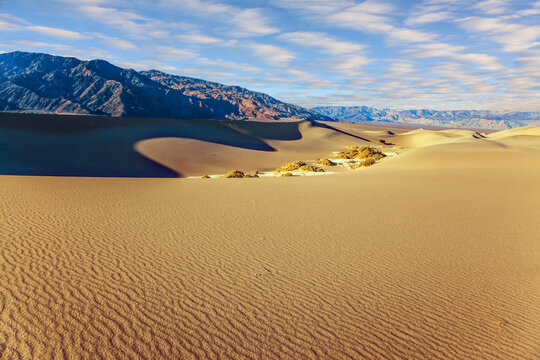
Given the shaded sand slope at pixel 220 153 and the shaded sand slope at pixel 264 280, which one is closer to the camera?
the shaded sand slope at pixel 264 280

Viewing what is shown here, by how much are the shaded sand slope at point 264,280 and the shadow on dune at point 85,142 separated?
16368mm

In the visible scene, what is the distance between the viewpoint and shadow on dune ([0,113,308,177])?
924 inches

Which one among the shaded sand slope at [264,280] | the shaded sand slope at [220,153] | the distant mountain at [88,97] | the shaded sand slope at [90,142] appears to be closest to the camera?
the shaded sand slope at [264,280]

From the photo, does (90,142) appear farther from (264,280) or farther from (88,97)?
(88,97)

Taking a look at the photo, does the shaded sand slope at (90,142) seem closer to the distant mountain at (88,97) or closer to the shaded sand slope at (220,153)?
the shaded sand slope at (220,153)

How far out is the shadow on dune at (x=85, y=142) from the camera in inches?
924

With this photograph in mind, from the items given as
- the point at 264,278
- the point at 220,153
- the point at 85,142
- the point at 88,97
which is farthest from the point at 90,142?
the point at 88,97

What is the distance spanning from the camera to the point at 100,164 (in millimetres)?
25656

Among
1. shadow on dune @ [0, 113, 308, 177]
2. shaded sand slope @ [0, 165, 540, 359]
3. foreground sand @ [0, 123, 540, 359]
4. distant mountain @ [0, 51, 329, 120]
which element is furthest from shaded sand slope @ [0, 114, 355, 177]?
distant mountain @ [0, 51, 329, 120]

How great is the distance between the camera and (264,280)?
4621 millimetres

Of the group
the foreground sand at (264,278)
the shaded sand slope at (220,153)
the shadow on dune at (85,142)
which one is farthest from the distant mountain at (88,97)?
the foreground sand at (264,278)

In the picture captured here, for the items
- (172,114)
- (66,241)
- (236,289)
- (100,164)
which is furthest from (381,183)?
(172,114)

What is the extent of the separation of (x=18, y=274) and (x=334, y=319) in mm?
4024

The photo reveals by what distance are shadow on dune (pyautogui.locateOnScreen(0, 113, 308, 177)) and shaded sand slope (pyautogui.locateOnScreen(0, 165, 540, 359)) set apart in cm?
1637
